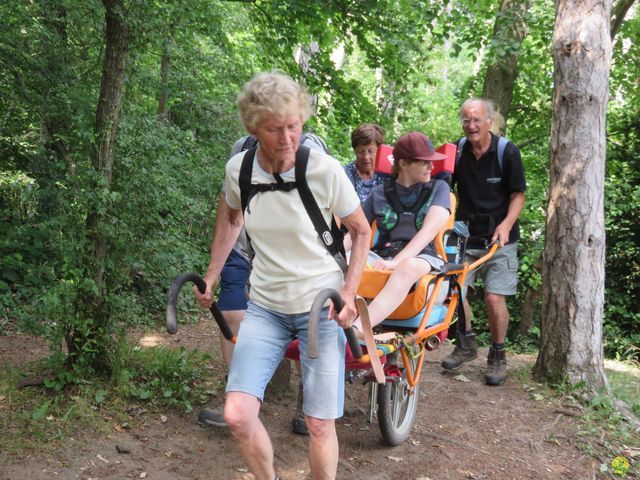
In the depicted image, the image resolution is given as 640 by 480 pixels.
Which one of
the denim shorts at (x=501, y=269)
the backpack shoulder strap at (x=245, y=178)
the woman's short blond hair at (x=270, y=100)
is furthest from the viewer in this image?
the denim shorts at (x=501, y=269)

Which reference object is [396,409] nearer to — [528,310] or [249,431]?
[249,431]

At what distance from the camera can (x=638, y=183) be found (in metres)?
11.3

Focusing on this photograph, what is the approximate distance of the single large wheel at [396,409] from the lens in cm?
407

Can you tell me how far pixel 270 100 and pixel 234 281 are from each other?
1.74 m

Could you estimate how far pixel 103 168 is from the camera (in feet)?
14.5

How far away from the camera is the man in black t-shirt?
5.38 m

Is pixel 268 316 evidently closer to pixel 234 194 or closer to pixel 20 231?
pixel 234 194

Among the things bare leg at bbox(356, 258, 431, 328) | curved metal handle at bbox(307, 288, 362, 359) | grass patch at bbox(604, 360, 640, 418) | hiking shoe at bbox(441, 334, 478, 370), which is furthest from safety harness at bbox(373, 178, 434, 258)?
grass patch at bbox(604, 360, 640, 418)

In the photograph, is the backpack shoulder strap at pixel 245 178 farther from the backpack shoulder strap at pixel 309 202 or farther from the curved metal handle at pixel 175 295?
the curved metal handle at pixel 175 295

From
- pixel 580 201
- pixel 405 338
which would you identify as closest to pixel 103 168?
pixel 405 338

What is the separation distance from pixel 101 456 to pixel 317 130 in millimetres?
6553

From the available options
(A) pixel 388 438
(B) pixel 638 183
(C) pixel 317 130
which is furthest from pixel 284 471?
(B) pixel 638 183

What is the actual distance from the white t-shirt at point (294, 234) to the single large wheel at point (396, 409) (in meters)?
1.43

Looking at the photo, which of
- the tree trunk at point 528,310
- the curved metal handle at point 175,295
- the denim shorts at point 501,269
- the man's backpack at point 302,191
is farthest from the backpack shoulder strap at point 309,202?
the tree trunk at point 528,310
